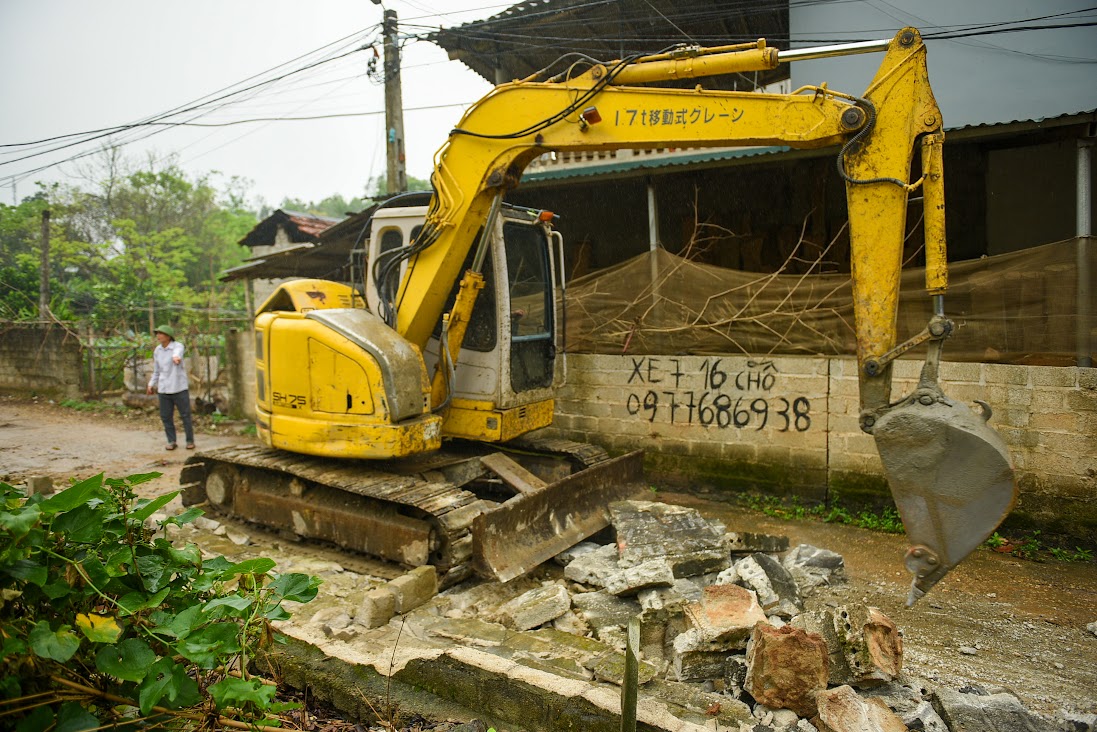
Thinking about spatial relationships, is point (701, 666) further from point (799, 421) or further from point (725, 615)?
point (799, 421)

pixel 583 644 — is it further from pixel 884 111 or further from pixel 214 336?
pixel 214 336

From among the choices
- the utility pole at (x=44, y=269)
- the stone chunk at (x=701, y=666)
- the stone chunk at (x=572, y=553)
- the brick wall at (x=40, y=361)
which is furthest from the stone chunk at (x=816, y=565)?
the utility pole at (x=44, y=269)

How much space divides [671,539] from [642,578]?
603 mm

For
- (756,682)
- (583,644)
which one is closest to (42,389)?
(583,644)

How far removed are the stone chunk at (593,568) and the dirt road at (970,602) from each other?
1312mm

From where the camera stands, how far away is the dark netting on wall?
5453mm

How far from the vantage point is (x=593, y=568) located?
473cm

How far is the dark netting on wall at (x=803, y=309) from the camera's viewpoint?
5453mm

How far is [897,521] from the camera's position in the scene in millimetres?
5906

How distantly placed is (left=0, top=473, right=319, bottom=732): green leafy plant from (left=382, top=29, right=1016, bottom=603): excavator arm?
260 cm

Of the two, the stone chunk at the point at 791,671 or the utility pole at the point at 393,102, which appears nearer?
the stone chunk at the point at 791,671

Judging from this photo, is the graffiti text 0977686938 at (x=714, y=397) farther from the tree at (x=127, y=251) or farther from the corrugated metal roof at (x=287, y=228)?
the corrugated metal roof at (x=287, y=228)

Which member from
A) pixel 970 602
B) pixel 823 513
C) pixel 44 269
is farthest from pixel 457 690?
pixel 44 269

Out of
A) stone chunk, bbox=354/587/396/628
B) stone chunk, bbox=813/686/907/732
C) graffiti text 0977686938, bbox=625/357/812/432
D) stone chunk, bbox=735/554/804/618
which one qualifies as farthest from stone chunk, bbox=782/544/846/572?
stone chunk, bbox=354/587/396/628
